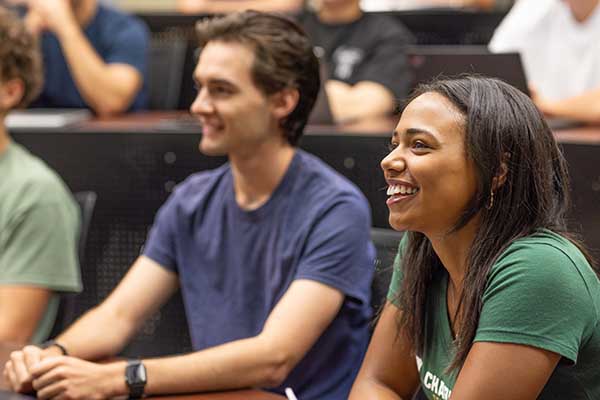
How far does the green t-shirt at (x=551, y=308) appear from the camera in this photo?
1271mm

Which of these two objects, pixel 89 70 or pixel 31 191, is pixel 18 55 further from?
pixel 89 70

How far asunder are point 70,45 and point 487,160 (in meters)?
2.31

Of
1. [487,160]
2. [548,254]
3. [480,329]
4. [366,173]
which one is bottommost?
[366,173]

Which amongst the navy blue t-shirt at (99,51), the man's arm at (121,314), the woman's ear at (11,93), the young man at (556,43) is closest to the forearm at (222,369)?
the man's arm at (121,314)

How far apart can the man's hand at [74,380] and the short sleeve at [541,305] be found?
61 centimetres

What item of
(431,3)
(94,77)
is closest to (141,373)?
(94,77)

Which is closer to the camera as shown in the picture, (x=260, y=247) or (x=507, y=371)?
(x=507, y=371)

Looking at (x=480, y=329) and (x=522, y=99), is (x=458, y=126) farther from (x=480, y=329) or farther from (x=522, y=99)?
(x=480, y=329)

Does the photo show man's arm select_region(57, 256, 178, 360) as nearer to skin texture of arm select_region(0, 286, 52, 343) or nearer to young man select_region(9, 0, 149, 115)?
skin texture of arm select_region(0, 286, 52, 343)

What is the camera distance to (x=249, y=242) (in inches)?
80.1

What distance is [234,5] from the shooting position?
14.7 ft

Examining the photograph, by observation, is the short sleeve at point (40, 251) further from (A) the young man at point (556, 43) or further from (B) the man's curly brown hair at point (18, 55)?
(A) the young man at point (556, 43)

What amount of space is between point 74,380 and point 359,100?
1.81m

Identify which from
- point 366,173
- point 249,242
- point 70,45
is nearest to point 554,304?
point 249,242
